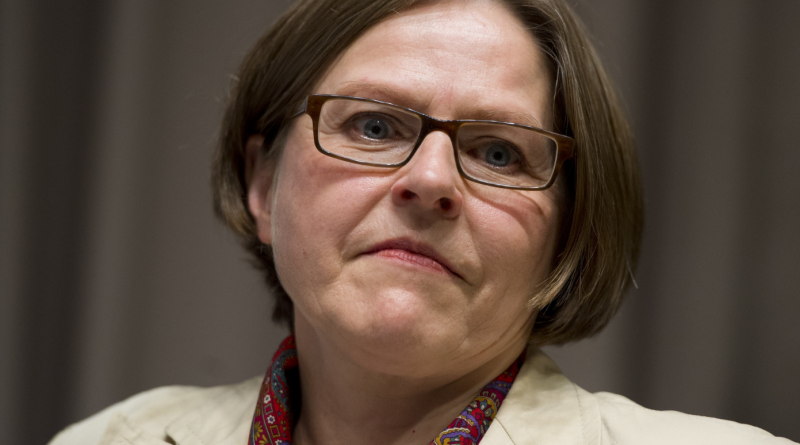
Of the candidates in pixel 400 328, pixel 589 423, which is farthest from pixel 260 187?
pixel 589 423

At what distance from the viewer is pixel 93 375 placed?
8.05ft

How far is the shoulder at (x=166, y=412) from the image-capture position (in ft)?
4.99

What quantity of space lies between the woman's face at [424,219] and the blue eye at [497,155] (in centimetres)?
6

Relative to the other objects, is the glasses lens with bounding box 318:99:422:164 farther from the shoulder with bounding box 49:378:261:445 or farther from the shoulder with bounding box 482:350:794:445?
the shoulder with bounding box 49:378:261:445

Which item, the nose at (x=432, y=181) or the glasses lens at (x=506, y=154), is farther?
the glasses lens at (x=506, y=154)

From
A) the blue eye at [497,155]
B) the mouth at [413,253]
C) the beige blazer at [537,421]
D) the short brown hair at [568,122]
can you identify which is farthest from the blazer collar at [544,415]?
the blue eye at [497,155]

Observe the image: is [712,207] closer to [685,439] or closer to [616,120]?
[616,120]

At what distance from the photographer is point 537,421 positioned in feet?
4.12

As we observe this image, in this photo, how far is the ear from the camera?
1.48 metres

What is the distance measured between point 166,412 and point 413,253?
0.85 meters

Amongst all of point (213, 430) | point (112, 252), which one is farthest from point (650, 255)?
point (112, 252)

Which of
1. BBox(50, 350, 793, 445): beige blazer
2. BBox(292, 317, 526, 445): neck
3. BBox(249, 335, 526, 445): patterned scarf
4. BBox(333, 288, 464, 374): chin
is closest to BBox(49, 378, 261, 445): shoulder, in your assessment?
BBox(50, 350, 793, 445): beige blazer

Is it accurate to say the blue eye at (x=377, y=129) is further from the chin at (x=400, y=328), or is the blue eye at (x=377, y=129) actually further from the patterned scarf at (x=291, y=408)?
the patterned scarf at (x=291, y=408)

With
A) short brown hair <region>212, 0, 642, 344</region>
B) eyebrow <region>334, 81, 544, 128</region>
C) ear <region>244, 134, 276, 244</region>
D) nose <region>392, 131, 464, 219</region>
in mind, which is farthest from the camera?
ear <region>244, 134, 276, 244</region>
